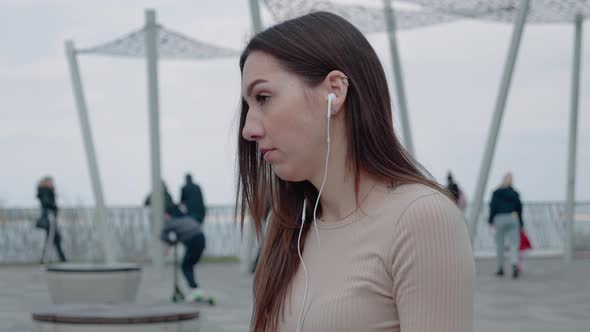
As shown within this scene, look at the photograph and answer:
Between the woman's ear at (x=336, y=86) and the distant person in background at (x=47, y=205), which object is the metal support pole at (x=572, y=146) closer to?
the distant person in background at (x=47, y=205)

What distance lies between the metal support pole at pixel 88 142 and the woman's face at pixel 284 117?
18865 mm

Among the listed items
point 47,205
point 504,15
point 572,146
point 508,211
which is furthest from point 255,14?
point 572,146

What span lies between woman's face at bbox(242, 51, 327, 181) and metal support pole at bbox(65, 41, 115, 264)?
18865 mm

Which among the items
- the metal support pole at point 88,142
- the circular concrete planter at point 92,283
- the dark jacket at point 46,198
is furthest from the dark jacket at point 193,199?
the circular concrete planter at point 92,283

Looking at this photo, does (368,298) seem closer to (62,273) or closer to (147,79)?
(62,273)

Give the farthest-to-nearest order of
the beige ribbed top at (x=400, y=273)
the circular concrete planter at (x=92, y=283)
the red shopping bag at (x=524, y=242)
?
the red shopping bag at (x=524, y=242) < the circular concrete planter at (x=92, y=283) < the beige ribbed top at (x=400, y=273)

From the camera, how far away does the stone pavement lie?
1112cm

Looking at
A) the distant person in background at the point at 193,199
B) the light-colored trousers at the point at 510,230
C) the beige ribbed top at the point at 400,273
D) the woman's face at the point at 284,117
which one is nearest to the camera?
the beige ribbed top at the point at 400,273

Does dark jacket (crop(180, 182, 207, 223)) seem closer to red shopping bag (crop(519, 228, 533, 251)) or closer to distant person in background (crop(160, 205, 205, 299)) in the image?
distant person in background (crop(160, 205, 205, 299))

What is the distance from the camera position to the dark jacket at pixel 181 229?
13195mm

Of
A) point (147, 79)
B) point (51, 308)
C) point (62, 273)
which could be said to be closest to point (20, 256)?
point (147, 79)

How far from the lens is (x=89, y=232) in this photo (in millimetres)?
24781

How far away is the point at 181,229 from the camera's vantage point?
43.5 ft

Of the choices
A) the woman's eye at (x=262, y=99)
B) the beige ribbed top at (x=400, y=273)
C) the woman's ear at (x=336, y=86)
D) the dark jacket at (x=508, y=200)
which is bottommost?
the dark jacket at (x=508, y=200)
